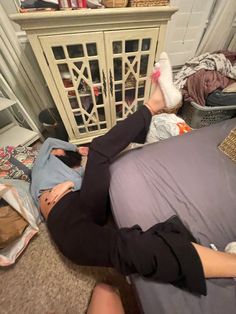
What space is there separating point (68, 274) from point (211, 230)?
2.24 ft

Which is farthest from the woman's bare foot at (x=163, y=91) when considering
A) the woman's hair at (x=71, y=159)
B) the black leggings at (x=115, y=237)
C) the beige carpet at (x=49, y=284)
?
the beige carpet at (x=49, y=284)

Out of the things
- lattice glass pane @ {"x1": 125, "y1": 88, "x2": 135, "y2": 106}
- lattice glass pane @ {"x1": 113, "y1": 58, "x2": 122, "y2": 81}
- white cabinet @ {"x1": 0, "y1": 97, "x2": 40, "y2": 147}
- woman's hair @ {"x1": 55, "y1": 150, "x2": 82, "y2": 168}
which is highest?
lattice glass pane @ {"x1": 113, "y1": 58, "x2": 122, "y2": 81}

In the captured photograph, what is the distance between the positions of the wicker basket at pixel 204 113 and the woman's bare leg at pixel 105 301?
122 cm

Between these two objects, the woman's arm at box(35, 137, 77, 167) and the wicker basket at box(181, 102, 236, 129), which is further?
the wicker basket at box(181, 102, 236, 129)

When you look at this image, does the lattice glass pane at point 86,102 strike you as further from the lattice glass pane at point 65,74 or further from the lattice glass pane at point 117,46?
the lattice glass pane at point 117,46

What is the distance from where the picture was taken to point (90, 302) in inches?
28.7

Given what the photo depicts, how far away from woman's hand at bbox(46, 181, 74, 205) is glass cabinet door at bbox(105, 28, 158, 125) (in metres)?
0.68

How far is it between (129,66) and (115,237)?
98 centimetres

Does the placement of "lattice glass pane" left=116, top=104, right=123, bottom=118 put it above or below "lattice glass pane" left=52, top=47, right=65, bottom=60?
below

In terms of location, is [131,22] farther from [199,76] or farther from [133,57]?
[199,76]

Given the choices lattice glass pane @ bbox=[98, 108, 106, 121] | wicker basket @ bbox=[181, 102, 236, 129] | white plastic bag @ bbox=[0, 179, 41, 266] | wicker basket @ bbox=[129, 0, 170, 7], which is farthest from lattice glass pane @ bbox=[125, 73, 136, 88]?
white plastic bag @ bbox=[0, 179, 41, 266]

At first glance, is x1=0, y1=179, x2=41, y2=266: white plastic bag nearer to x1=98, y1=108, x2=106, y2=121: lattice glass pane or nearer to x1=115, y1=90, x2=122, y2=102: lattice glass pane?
x1=98, y1=108, x2=106, y2=121: lattice glass pane

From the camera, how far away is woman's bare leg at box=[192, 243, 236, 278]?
0.51m

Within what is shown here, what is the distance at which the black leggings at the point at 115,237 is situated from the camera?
515 millimetres
